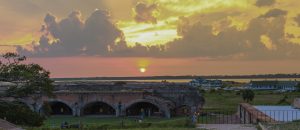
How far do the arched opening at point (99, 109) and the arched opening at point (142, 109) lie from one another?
6.11ft

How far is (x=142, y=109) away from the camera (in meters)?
55.4

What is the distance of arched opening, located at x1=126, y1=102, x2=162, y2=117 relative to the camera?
55.0 meters

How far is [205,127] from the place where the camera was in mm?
26109

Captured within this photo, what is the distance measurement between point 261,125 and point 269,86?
11816 centimetres

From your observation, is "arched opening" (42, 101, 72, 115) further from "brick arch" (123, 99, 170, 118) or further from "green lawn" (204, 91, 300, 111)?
"green lawn" (204, 91, 300, 111)

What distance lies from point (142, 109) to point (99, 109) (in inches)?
247

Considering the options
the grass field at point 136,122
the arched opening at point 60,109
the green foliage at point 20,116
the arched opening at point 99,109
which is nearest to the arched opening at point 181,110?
the grass field at point 136,122

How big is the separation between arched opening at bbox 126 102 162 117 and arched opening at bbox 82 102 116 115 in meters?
1.86

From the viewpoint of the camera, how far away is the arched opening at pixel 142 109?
55.0 metres

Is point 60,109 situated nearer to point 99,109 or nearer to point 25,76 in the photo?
point 99,109

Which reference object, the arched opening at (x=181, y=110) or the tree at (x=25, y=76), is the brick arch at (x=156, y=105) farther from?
the tree at (x=25, y=76)

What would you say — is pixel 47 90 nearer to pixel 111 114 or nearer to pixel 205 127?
pixel 205 127

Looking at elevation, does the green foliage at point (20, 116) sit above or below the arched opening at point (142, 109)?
above

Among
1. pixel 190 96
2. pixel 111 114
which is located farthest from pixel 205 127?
pixel 111 114
